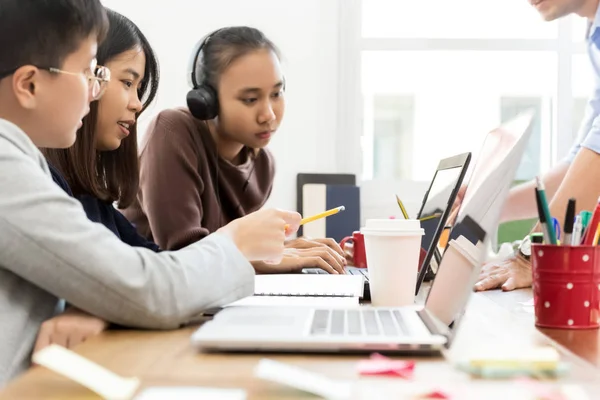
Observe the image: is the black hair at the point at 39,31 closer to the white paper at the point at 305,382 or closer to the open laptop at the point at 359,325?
the open laptop at the point at 359,325

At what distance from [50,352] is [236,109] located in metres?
1.24

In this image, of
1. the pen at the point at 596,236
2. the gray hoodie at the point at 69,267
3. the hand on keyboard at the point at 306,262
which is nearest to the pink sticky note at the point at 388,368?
the gray hoodie at the point at 69,267

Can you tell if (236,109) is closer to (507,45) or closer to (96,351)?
(96,351)

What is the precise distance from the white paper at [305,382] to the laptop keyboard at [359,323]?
0.43ft

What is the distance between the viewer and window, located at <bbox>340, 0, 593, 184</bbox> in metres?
2.82

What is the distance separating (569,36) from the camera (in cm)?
280

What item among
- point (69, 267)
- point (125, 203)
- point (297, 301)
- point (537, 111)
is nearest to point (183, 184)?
point (125, 203)

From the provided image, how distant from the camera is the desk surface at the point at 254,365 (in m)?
0.51

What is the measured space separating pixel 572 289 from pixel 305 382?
0.42 meters

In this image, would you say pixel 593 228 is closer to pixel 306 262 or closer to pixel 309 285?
pixel 309 285

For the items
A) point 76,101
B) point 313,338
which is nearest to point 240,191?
point 76,101

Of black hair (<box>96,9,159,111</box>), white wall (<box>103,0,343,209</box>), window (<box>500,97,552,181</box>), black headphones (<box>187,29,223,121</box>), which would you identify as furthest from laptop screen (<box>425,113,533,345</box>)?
window (<box>500,97,552,181</box>)

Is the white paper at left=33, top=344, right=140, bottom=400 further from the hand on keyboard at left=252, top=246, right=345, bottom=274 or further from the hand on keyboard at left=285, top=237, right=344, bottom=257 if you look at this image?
the hand on keyboard at left=285, top=237, right=344, bottom=257

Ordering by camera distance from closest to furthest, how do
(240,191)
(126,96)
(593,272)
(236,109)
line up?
(593,272) → (126,96) → (236,109) → (240,191)
